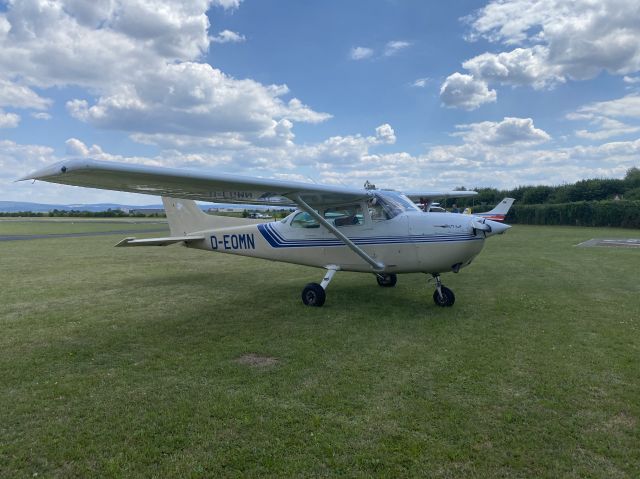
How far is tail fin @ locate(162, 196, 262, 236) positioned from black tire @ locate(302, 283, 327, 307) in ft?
10.9

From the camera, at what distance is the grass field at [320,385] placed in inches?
120

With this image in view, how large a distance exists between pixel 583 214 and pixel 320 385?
4451 cm

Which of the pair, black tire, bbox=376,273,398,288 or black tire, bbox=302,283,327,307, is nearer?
black tire, bbox=302,283,327,307

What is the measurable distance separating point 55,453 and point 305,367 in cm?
246

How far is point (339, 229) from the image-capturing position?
327 inches

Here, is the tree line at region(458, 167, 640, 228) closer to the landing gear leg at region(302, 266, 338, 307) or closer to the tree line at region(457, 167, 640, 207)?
the tree line at region(457, 167, 640, 207)

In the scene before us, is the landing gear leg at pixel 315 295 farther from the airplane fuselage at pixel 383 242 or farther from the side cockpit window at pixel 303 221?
the side cockpit window at pixel 303 221

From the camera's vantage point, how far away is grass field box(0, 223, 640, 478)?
3047mm

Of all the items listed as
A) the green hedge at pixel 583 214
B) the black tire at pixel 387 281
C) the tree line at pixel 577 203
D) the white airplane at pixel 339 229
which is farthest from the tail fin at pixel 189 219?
the green hedge at pixel 583 214

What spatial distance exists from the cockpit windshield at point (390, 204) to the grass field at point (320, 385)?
5.84ft

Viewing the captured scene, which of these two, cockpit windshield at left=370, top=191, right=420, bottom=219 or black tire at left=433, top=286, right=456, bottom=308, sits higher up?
cockpit windshield at left=370, top=191, right=420, bottom=219

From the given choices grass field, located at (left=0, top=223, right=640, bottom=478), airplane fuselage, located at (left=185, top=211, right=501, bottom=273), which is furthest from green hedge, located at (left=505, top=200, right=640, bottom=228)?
airplane fuselage, located at (left=185, top=211, right=501, bottom=273)

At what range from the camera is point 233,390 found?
13.6ft

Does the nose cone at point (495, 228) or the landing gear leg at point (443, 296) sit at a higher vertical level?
the nose cone at point (495, 228)
